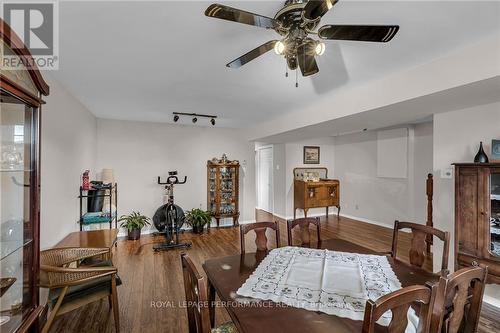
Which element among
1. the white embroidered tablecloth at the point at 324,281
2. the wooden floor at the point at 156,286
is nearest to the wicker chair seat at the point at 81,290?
the wooden floor at the point at 156,286

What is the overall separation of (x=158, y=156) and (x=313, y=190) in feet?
12.9

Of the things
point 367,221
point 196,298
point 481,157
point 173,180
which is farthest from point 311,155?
point 196,298

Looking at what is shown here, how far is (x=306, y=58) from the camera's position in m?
1.59

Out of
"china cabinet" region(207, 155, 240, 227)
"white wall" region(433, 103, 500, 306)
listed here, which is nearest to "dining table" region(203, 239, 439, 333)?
"white wall" region(433, 103, 500, 306)

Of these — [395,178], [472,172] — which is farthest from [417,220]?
[472,172]

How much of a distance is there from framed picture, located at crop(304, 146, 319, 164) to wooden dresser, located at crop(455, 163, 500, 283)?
4.47 meters

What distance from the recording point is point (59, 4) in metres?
1.45

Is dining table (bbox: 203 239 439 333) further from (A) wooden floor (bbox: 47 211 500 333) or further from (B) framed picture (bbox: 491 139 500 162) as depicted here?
(B) framed picture (bbox: 491 139 500 162)

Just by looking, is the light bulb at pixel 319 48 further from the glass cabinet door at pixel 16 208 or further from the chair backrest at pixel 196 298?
the glass cabinet door at pixel 16 208

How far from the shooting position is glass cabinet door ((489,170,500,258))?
2385 millimetres

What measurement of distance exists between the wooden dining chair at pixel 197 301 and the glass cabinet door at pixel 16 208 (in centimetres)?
97

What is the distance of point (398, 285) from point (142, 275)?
9.85 feet

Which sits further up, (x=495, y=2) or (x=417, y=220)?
(x=495, y=2)

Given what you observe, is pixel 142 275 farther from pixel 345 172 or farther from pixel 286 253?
pixel 345 172
